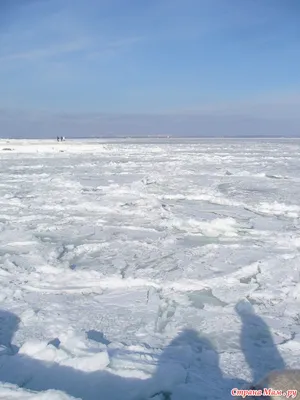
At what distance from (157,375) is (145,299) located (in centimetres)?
138

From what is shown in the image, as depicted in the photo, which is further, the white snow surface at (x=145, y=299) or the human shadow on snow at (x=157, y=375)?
the white snow surface at (x=145, y=299)

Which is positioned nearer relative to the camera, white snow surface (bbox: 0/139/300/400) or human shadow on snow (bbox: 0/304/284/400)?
human shadow on snow (bbox: 0/304/284/400)

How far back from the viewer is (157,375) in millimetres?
2754

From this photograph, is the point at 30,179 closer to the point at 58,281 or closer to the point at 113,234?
the point at 113,234

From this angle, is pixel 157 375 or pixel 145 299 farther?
pixel 145 299

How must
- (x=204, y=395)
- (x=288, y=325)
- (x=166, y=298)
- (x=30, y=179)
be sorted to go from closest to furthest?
(x=204, y=395)
(x=288, y=325)
(x=166, y=298)
(x=30, y=179)

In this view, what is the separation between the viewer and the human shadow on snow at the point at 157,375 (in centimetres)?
262

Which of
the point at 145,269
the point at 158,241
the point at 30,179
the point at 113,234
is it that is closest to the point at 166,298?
the point at 145,269

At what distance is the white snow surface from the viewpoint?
2764 mm

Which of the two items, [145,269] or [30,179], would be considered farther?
[30,179]

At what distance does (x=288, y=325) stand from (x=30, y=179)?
12.1 meters

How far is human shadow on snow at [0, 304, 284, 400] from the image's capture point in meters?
2.62

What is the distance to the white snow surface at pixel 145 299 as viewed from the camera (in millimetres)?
2764

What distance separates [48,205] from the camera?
9.02 m
